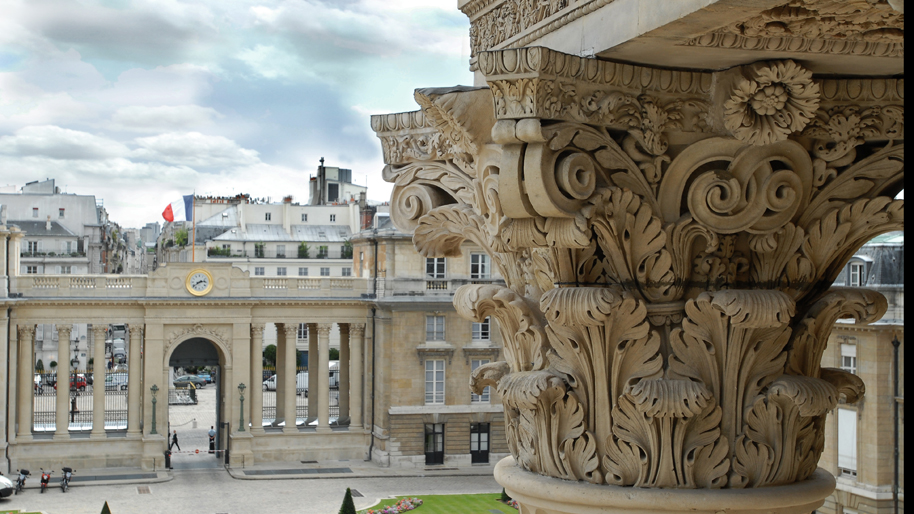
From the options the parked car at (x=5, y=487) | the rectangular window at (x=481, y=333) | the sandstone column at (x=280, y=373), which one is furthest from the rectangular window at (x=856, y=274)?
the parked car at (x=5, y=487)

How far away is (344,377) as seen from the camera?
52.8 meters

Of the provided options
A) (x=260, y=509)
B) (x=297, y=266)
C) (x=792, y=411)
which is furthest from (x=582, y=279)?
(x=297, y=266)

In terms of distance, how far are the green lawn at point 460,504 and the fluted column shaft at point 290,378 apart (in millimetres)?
8553

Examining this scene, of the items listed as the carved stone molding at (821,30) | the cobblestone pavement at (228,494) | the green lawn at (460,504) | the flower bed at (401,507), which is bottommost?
the cobblestone pavement at (228,494)

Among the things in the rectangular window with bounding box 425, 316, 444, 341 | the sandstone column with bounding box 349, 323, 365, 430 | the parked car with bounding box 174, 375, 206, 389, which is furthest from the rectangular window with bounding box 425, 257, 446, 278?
the parked car with bounding box 174, 375, 206, 389

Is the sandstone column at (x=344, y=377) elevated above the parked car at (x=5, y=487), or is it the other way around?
the sandstone column at (x=344, y=377)

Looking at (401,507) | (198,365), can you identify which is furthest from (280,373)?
(401,507)

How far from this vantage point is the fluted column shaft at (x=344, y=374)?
172ft

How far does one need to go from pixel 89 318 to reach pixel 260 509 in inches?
481

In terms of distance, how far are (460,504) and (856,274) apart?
49.8 feet

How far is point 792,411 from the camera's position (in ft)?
18.6

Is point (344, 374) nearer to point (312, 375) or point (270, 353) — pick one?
point (312, 375)

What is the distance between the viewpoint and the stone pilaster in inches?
1794

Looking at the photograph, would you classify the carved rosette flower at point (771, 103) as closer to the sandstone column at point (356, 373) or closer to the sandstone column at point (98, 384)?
the sandstone column at point (98, 384)
